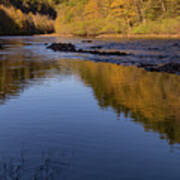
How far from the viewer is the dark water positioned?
13.6 feet

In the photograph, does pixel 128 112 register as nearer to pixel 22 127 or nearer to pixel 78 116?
pixel 78 116

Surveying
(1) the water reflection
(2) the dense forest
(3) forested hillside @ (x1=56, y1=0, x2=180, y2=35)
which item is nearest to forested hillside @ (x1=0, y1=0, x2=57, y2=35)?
(2) the dense forest

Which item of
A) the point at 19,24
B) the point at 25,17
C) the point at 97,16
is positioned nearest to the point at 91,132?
the point at 97,16

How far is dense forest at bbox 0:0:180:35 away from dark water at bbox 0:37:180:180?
5037 centimetres

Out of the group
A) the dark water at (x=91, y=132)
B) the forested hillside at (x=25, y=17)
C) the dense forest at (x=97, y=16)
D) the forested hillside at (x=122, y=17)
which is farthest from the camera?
the forested hillside at (x=25, y=17)

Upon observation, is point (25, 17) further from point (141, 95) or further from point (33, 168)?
point (33, 168)

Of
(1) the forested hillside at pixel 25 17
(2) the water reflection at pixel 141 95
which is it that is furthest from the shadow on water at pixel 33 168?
(1) the forested hillside at pixel 25 17

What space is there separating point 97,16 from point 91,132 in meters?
87.8

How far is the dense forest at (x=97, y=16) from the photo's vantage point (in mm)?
64131

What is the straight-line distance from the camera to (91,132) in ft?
18.9

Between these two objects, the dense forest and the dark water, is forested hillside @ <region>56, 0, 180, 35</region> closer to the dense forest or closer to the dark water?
the dense forest

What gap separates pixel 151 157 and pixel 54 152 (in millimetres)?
1307

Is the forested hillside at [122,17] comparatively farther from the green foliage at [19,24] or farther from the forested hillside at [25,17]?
the forested hillside at [25,17]

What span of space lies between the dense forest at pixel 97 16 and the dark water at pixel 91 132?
50371 millimetres
